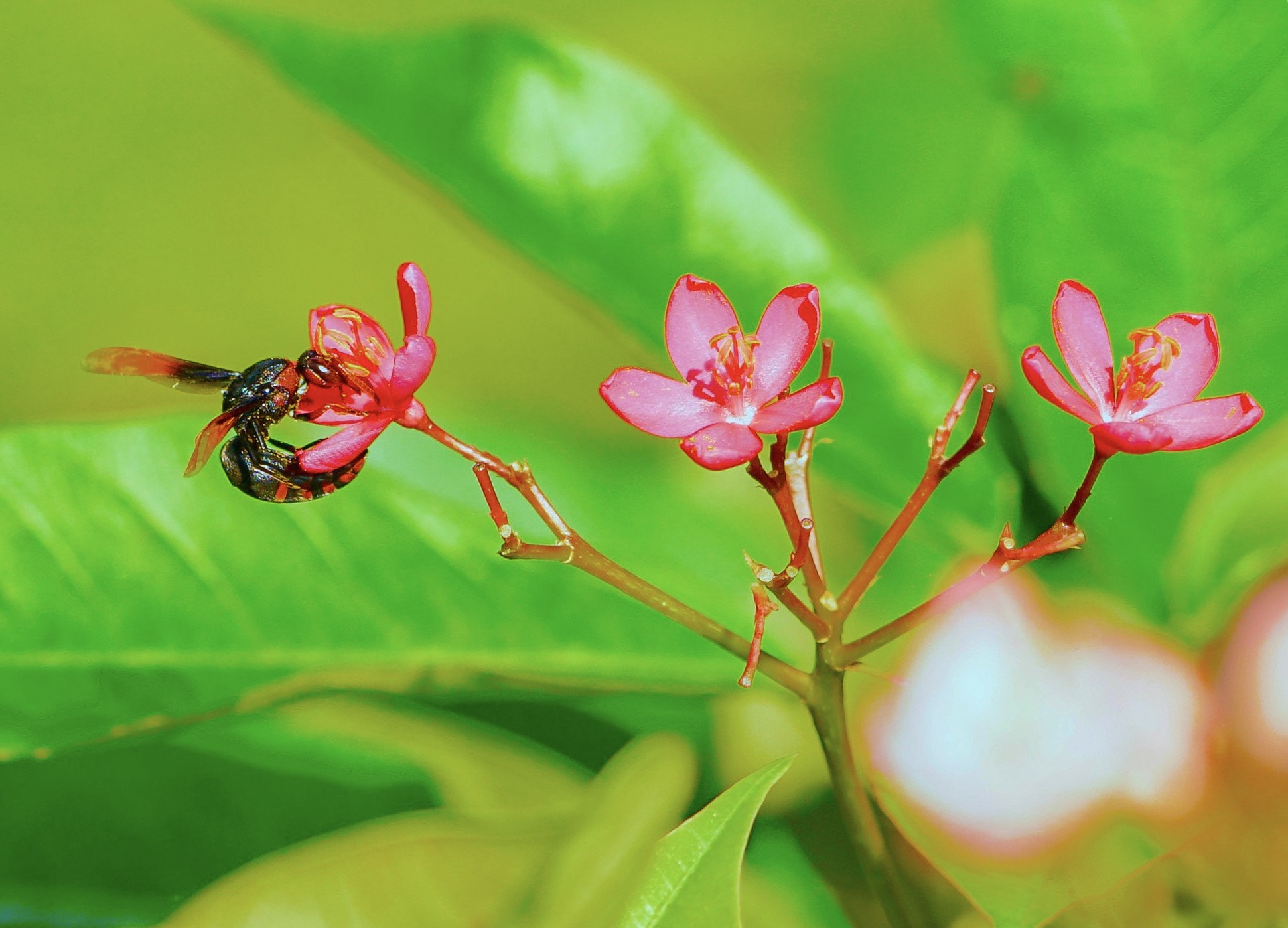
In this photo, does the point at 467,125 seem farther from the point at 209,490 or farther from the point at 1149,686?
the point at 1149,686

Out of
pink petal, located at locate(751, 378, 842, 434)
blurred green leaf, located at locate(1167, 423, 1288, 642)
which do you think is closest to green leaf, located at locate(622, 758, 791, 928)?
pink petal, located at locate(751, 378, 842, 434)

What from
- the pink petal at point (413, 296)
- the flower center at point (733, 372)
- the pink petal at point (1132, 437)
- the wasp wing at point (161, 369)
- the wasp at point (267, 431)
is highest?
the pink petal at point (1132, 437)

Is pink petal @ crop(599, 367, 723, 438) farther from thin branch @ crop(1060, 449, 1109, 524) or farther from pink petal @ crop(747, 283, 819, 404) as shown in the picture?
thin branch @ crop(1060, 449, 1109, 524)

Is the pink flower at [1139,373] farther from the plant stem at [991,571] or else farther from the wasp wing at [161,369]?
the wasp wing at [161,369]

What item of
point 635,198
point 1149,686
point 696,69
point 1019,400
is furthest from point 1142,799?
point 696,69

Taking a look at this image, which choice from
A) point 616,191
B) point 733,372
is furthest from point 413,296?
point 616,191

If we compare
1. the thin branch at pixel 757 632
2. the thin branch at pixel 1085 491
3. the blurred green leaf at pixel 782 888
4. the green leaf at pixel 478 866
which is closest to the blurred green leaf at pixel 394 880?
the green leaf at pixel 478 866

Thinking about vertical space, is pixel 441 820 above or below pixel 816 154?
below

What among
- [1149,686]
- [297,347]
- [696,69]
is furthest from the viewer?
[696,69]
